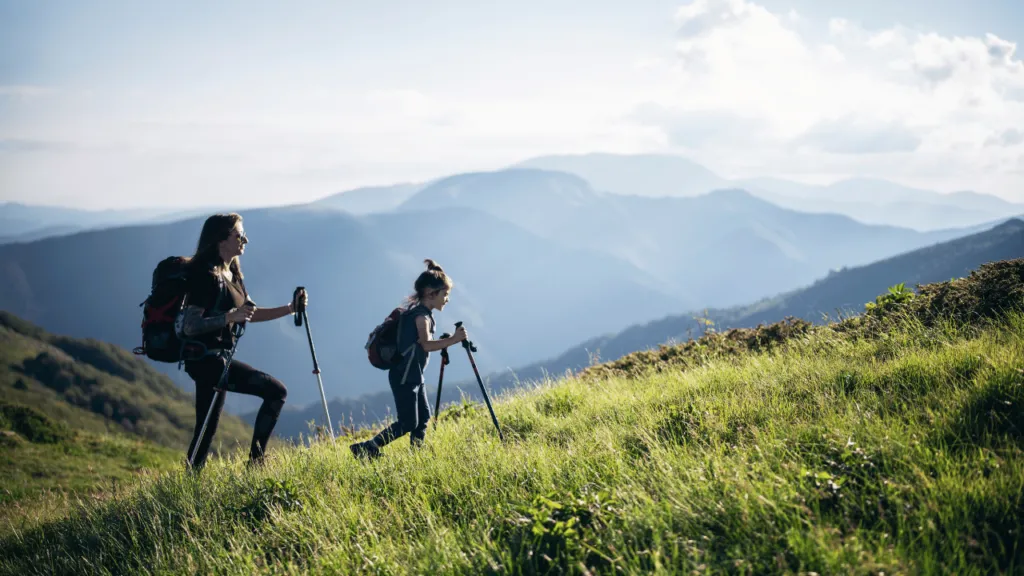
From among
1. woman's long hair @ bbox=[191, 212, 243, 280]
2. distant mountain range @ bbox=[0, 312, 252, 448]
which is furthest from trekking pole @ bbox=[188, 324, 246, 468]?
distant mountain range @ bbox=[0, 312, 252, 448]

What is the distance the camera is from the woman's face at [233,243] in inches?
239

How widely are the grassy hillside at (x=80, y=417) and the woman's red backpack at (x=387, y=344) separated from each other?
1664mm

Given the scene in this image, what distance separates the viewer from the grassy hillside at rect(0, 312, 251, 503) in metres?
14.7

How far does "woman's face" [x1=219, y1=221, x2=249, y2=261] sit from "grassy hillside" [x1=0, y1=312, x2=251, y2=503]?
78.2 inches

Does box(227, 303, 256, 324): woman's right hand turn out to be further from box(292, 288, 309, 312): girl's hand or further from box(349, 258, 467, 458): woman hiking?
box(349, 258, 467, 458): woman hiking

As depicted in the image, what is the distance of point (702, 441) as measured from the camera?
4.28 m

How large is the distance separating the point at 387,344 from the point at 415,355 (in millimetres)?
337

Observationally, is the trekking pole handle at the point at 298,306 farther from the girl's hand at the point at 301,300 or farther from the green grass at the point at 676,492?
the green grass at the point at 676,492

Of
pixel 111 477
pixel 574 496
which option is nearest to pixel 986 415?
pixel 574 496

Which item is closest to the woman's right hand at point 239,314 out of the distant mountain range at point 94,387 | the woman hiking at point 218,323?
the woman hiking at point 218,323

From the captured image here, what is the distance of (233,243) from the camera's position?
6125 millimetres

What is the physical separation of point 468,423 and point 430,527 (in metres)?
3.14

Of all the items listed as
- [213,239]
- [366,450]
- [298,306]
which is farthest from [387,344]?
[213,239]

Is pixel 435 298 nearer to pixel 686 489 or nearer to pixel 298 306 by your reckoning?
pixel 298 306
